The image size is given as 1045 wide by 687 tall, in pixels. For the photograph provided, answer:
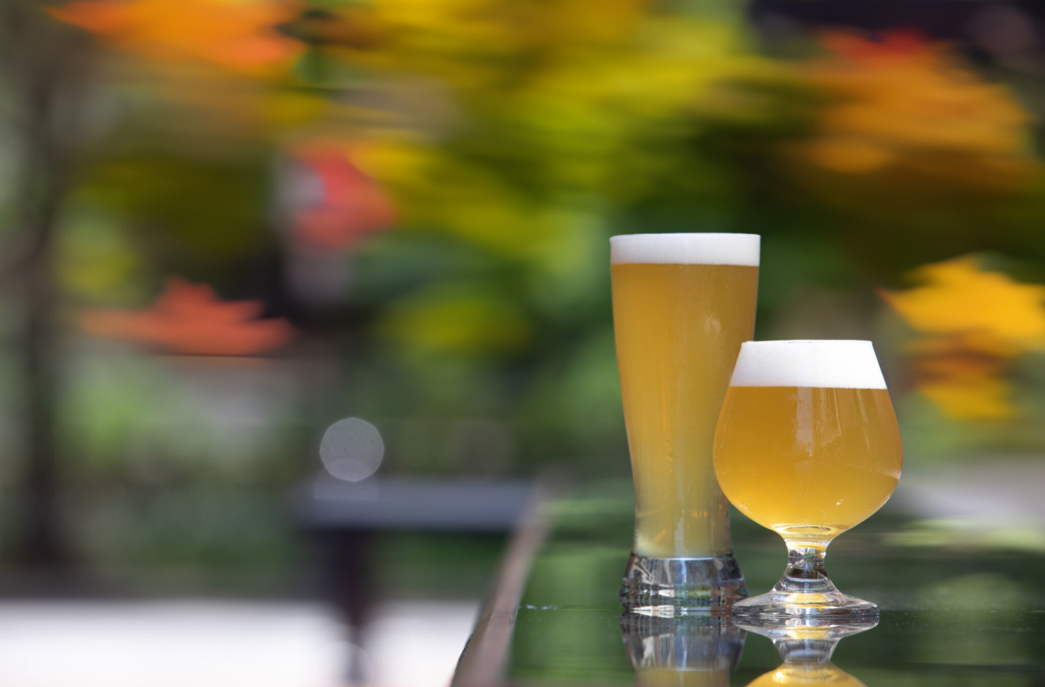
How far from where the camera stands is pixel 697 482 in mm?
646

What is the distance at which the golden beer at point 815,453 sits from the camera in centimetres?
57

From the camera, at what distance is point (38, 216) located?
3598 mm

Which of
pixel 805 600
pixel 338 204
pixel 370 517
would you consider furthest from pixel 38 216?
pixel 805 600

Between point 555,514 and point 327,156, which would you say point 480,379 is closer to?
point 327,156

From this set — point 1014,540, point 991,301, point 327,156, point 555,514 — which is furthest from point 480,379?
point 1014,540

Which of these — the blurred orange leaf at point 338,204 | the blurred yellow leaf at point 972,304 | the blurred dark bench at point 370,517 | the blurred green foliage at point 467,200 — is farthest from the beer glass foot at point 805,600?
the blurred orange leaf at point 338,204

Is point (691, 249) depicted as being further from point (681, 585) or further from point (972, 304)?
point (972, 304)

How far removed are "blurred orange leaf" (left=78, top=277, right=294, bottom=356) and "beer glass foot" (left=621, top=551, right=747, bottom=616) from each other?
129 inches

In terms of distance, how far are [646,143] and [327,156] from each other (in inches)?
43.1

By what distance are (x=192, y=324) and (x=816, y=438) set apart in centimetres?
354

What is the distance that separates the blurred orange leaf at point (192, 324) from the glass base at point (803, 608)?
3.36 meters

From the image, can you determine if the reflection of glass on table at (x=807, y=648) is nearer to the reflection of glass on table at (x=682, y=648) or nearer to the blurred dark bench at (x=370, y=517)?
the reflection of glass on table at (x=682, y=648)

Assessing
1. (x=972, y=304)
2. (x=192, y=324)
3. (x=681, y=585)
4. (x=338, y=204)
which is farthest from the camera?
(x=192, y=324)

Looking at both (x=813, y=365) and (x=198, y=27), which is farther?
(x=198, y=27)
